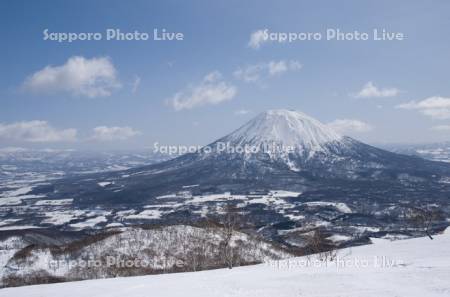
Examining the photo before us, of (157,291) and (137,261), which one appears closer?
(157,291)

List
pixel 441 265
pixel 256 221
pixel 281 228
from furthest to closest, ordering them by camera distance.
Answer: pixel 256 221 < pixel 281 228 < pixel 441 265

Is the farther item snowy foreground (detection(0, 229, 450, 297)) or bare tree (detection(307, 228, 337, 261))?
bare tree (detection(307, 228, 337, 261))

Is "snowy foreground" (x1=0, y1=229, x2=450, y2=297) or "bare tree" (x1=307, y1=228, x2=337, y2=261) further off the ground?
"snowy foreground" (x1=0, y1=229, x2=450, y2=297)

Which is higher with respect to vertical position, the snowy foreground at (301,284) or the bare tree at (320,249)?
the snowy foreground at (301,284)

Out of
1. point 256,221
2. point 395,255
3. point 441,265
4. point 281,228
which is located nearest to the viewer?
point 441,265

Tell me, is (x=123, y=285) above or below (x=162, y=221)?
above

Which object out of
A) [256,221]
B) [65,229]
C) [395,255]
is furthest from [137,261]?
[65,229]

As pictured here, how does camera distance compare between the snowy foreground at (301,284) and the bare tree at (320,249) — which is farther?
the bare tree at (320,249)

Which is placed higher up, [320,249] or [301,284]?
[301,284]

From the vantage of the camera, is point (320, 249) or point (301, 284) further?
point (320, 249)

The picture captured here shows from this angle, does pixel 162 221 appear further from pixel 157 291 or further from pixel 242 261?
pixel 157 291
